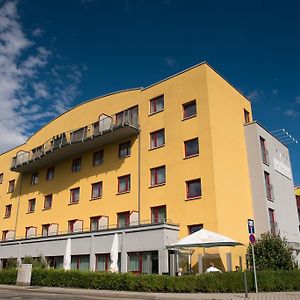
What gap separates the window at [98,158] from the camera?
3126 cm

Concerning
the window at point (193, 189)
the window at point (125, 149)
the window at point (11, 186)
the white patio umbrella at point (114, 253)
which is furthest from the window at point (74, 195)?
the window at point (11, 186)

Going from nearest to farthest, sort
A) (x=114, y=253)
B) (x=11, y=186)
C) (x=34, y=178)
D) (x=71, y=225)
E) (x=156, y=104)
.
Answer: (x=114, y=253) < (x=156, y=104) < (x=71, y=225) < (x=34, y=178) < (x=11, y=186)

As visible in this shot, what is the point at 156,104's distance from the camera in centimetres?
2845

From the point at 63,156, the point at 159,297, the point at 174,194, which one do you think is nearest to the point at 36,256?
the point at 63,156

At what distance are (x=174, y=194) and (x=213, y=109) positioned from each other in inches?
245

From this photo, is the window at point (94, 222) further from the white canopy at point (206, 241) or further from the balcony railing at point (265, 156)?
the balcony railing at point (265, 156)

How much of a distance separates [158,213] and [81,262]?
6.82m

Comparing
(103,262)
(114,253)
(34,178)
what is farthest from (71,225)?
(114,253)

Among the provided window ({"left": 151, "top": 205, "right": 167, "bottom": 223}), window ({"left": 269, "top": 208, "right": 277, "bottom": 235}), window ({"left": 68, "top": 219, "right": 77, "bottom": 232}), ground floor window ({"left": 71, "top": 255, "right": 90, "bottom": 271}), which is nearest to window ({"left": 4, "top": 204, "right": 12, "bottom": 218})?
window ({"left": 68, "top": 219, "right": 77, "bottom": 232})

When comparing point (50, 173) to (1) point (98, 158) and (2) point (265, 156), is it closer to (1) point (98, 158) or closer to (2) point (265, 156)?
(1) point (98, 158)

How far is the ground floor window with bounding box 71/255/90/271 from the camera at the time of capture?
26.4 metres

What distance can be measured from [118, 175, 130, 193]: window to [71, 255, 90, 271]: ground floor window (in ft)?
17.8

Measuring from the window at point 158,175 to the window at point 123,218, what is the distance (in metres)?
3.11

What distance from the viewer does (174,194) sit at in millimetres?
24656
